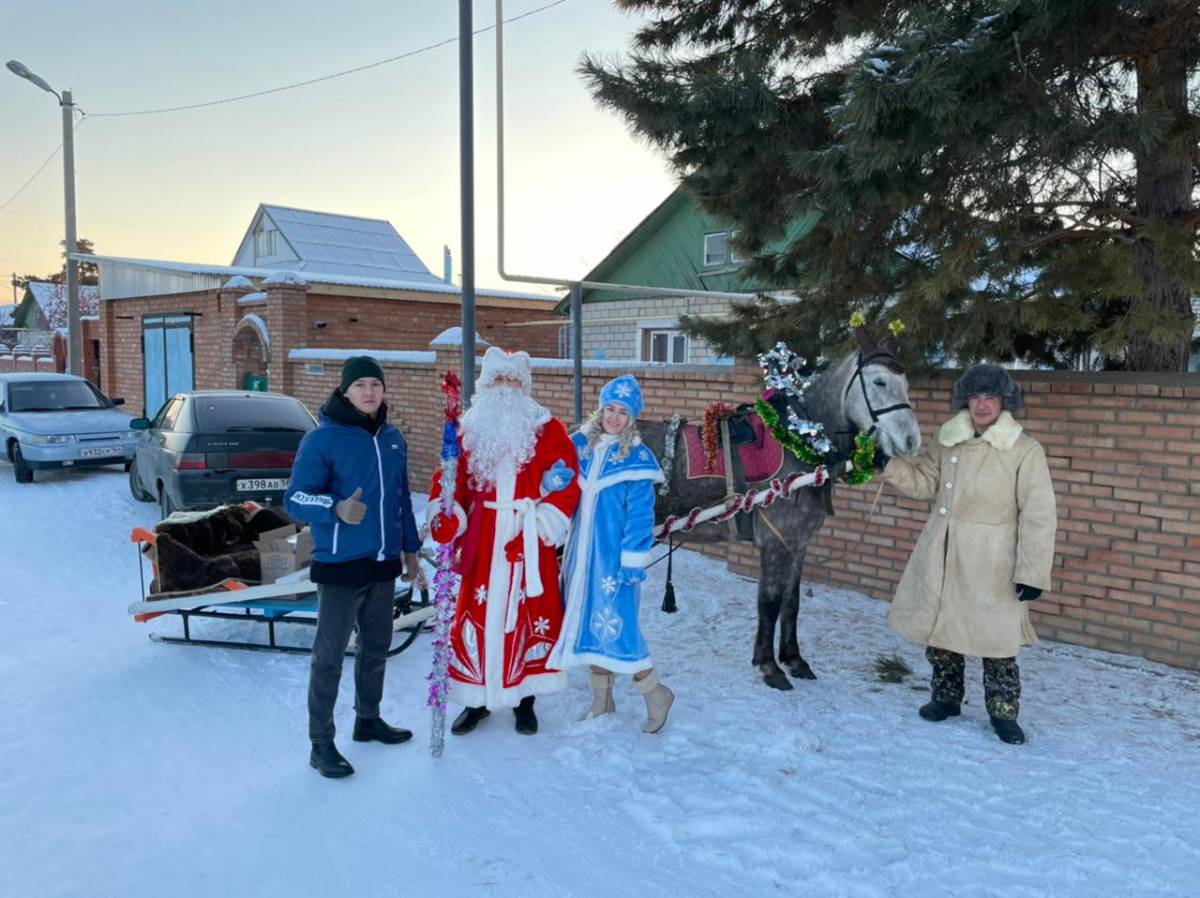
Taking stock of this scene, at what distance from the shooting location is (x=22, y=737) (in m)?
4.18

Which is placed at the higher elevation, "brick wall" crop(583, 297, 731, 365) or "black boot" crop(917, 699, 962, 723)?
"brick wall" crop(583, 297, 731, 365)

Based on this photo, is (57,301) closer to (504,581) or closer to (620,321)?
(620,321)

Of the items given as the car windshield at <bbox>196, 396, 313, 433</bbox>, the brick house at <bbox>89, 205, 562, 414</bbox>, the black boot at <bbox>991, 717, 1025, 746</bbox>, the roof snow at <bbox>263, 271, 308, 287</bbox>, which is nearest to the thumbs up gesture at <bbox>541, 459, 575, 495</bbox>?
the black boot at <bbox>991, 717, 1025, 746</bbox>

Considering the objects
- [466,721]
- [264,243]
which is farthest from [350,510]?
[264,243]

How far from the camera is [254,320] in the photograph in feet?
51.3

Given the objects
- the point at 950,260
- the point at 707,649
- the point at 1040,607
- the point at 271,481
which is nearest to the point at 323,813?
the point at 707,649

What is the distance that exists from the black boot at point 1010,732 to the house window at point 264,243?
29.7 m

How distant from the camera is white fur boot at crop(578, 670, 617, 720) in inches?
170

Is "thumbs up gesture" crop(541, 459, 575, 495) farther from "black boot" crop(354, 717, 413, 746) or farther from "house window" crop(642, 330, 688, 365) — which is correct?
"house window" crop(642, 330, 688, 365)

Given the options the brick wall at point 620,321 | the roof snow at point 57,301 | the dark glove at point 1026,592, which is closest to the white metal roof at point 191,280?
the brick wall at point 620,321

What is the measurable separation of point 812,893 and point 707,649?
2579 millimetres

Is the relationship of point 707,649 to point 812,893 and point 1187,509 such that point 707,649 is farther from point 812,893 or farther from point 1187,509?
point 1187,509

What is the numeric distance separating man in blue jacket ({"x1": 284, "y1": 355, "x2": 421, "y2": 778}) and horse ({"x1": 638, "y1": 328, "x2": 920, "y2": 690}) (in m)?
1.80

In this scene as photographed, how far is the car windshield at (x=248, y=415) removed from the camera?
884 cm
